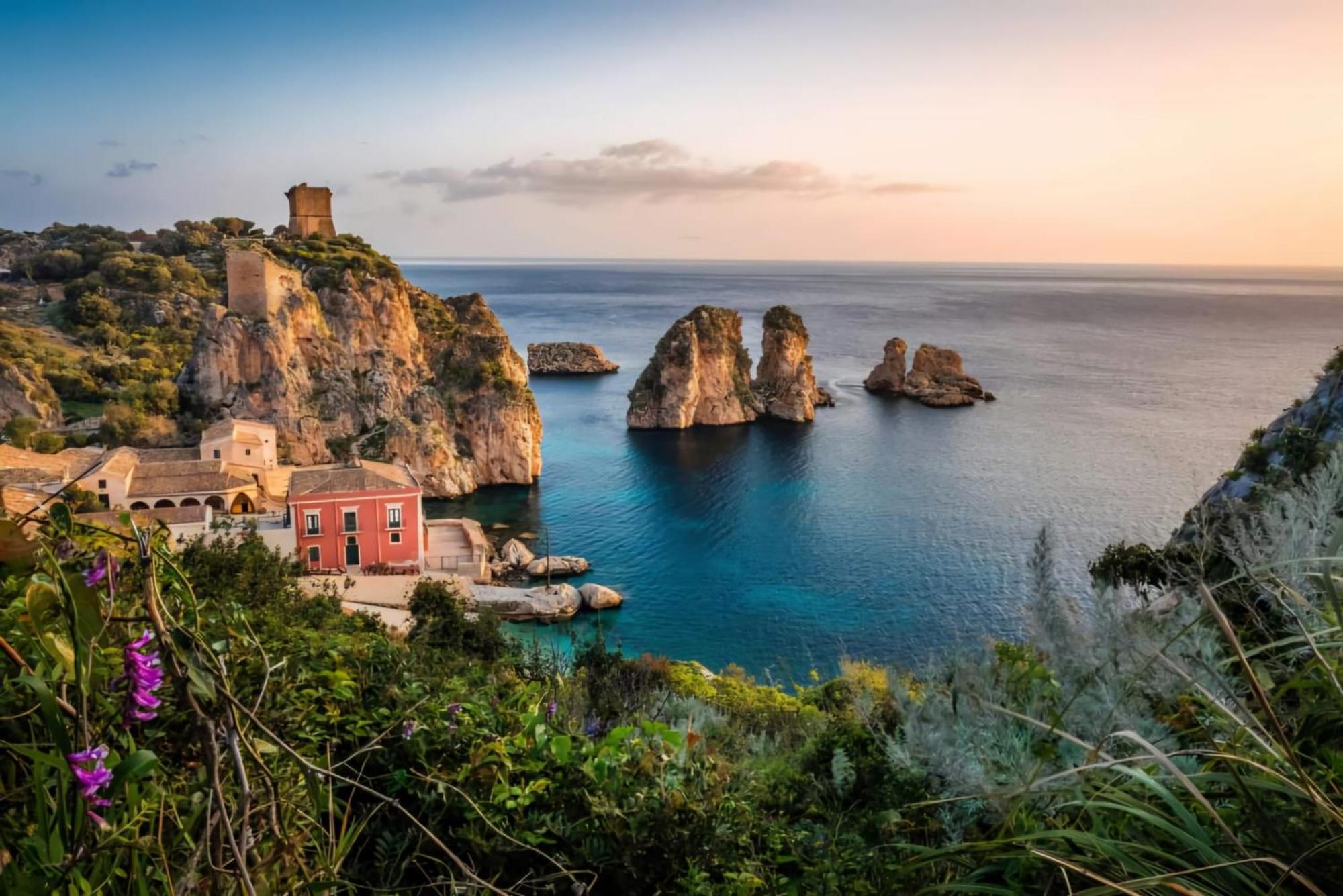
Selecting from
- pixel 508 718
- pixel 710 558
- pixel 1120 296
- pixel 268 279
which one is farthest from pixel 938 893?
pixel 1120 296

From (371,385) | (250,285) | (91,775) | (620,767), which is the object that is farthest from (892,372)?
(91,775)

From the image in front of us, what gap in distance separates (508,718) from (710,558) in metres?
25.4

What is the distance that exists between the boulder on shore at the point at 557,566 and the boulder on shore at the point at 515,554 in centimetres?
32

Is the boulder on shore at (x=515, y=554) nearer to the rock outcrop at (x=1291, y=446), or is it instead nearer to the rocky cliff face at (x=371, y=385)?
the rocky cliff face at (x=371, y=385)

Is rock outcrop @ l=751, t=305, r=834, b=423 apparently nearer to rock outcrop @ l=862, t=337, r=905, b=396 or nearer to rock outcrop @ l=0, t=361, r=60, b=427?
rock outcrop @ l=862, t=337, r=905, b=396

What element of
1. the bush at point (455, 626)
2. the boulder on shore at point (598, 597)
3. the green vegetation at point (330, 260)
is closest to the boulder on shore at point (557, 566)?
Result: the boulder on shore at point (598, 597)

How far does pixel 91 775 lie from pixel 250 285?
3965cm

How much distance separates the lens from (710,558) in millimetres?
27766

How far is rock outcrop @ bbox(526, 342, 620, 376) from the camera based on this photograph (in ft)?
233

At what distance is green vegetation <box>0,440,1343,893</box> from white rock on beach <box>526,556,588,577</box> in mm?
21926

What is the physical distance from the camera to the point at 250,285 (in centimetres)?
3553

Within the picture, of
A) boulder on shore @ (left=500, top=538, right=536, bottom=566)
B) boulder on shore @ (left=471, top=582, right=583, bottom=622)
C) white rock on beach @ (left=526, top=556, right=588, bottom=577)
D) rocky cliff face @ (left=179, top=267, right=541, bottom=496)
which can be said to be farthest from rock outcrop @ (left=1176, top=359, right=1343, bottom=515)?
rocky cliff face @ (left=179, top=267, right=541, bottom=496)

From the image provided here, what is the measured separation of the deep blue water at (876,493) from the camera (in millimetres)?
22891

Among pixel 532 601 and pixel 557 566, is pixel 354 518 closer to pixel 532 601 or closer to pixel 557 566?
pixel 532 601
